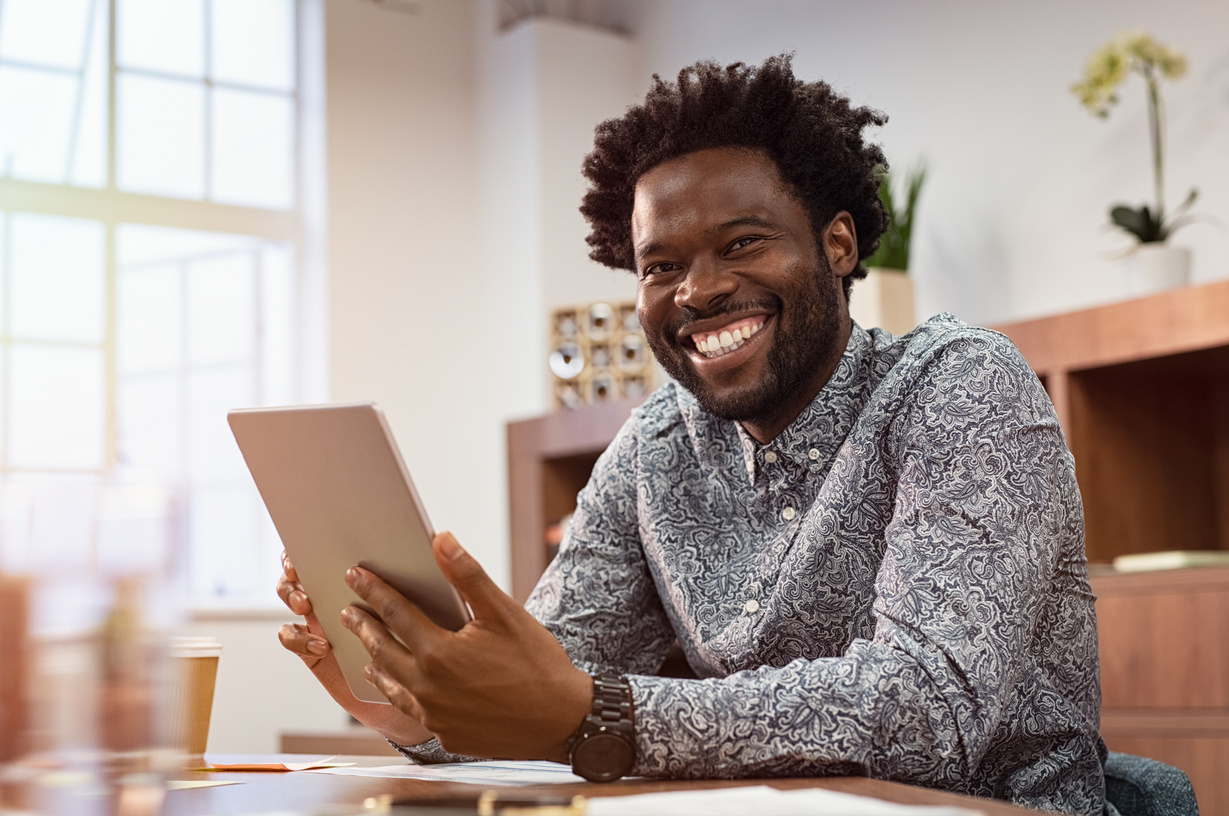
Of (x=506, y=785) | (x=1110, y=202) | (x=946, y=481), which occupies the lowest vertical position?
(x=506, y=785)

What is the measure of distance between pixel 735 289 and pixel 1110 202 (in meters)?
2.14

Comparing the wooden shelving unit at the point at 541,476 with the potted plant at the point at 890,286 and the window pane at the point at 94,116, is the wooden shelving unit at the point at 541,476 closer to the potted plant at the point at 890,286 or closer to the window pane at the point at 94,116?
the potted plant at the point at 890,286

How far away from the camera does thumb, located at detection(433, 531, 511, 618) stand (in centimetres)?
95

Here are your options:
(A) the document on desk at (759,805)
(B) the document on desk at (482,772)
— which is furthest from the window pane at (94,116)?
(A) the document on desk at (759,805)

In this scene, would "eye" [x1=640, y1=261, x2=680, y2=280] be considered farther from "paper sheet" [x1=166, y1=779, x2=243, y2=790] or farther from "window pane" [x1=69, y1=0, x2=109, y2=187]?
"window pane" [x1=69, y1=0, x2=109, y2=187]

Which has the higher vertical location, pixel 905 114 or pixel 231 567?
pixel 905 114

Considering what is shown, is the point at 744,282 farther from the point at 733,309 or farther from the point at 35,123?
the point at 35,123

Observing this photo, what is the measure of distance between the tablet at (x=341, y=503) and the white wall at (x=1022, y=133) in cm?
265

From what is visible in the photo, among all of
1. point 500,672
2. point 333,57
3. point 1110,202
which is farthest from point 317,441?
point 333,57

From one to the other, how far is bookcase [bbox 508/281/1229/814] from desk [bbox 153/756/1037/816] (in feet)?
5.78

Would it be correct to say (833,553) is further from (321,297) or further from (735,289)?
(321,297)

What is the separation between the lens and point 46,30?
452 cm

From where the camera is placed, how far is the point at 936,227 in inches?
Answer: 150

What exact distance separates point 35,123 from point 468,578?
4115 mm
